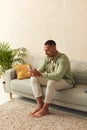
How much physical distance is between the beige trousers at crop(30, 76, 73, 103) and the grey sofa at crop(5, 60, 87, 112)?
0.25 feet

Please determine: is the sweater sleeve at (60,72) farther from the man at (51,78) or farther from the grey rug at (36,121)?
the grey rug at (36,121)

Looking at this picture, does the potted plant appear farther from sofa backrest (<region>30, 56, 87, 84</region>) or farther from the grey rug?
sofa backrest (<region>30, 56, 87, 84</region>)

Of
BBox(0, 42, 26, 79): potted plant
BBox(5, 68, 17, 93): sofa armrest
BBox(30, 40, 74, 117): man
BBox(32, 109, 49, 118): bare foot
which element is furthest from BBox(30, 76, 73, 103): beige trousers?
BBox(0, 42, 26, 79): potted plant

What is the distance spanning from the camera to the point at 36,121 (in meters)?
3.02

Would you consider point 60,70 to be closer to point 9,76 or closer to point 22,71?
point 22,71

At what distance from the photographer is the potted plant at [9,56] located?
419cm

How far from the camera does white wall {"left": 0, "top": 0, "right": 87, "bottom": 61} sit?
358cm

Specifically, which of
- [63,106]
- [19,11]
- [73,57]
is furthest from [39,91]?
[19,11]

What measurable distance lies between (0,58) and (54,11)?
1.34 meters

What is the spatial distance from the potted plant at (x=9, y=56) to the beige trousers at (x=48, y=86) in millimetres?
1089

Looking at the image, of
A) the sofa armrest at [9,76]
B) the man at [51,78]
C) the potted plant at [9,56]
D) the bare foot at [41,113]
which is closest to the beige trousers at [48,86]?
the man at [51,78]

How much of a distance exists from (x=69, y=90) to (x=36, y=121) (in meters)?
0.63

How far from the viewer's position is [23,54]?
4.40m

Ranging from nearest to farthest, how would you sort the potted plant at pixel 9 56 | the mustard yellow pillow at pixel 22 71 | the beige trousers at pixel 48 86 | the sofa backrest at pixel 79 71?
the beige trousers at pixel 48 86
the sofa backrest at pixel 79 71
the mustard yellow pillow at pixel 22 71
the potted plant at pixel 9 56
